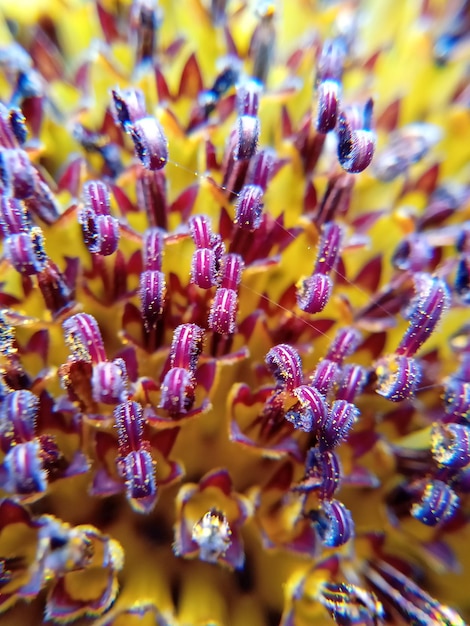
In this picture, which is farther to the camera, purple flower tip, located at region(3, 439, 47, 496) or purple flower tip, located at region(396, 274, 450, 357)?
purple flower tip, located at region(396, 274, 450, 357)

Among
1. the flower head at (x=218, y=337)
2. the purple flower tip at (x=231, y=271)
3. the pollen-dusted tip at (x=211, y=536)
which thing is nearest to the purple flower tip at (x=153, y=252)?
the flower head at (x=218, y=337)

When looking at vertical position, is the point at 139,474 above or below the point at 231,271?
below

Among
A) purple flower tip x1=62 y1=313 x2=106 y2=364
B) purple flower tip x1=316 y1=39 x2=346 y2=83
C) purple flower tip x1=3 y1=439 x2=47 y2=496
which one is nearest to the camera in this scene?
purple flower tip x1=3 y1=439 x2=47 y2=496

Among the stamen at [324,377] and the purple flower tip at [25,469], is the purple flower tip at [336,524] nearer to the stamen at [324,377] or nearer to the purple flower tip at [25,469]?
the stamen at [324,377]

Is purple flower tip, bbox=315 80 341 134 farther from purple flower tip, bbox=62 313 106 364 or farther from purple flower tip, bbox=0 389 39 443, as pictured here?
purple flower tip, bbox=0 389 39 443

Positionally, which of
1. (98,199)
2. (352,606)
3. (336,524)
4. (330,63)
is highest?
(330,63)

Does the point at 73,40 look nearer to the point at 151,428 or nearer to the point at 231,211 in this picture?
the point at 231,211

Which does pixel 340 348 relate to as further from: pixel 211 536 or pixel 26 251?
pixel 26 251

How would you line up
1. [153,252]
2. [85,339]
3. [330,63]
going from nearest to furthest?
[85,339], [153,252], [330,63]

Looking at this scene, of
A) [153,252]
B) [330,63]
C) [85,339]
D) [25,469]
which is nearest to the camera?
[25,469]

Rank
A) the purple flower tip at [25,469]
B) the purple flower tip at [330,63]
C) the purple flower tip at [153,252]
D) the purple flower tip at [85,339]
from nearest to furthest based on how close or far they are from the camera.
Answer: the purple flower tip at [25,469]
the purple flower tip at [85,339]
the purple flower tip at [153,252]
the purple flower tip at [330,63]

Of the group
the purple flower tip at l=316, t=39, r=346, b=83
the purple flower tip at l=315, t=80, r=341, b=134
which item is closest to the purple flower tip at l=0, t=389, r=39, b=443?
the purple flower tip at l=315, t=80, r=341, b=134

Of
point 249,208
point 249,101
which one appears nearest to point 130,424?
point 249,208
